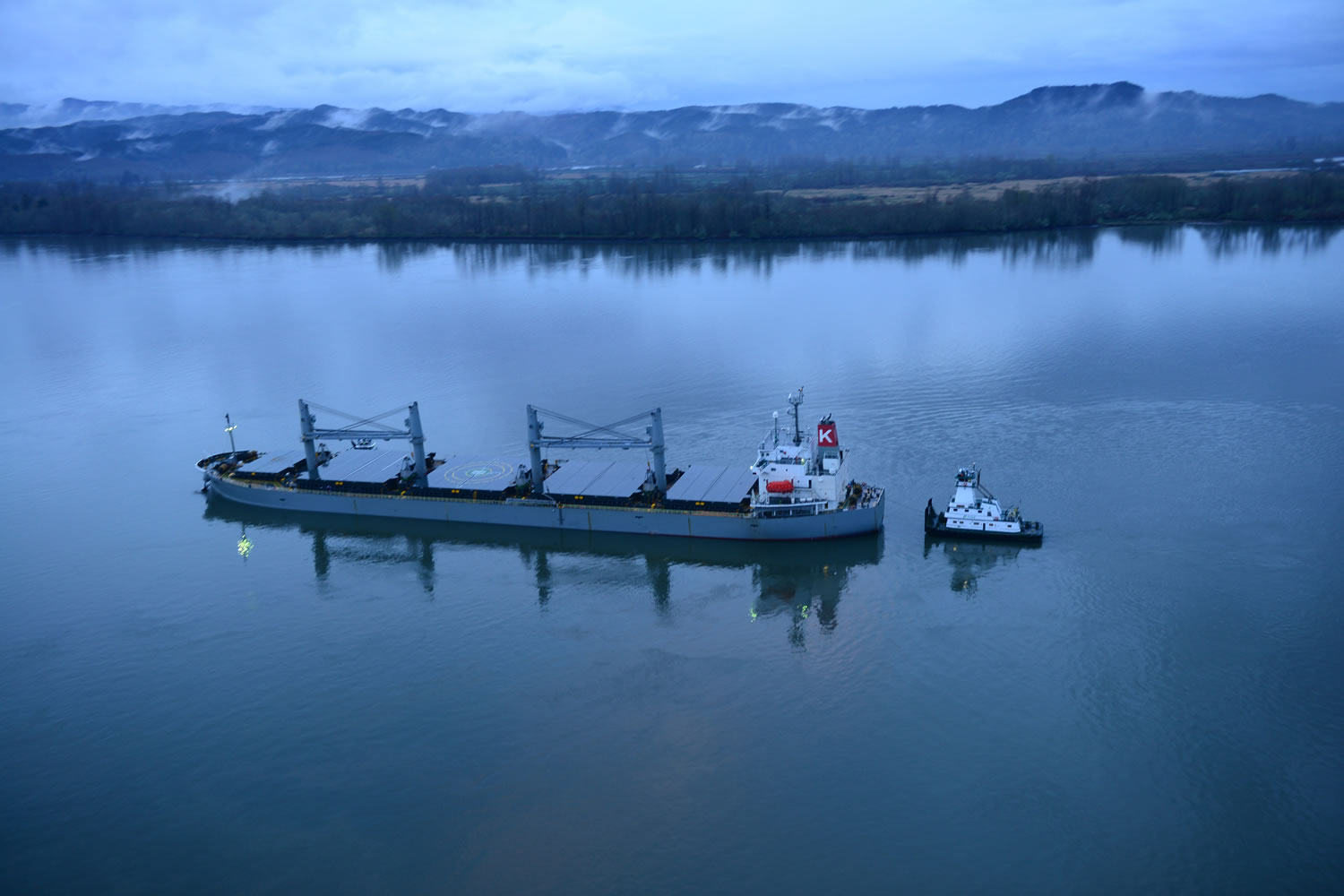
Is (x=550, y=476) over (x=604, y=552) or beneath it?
over

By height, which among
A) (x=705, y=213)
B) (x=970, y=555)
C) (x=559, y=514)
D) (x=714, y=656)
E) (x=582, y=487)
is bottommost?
(x=714, y=656)

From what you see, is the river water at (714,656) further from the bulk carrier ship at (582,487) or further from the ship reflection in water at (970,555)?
the bulk carrier ship at (582,487)

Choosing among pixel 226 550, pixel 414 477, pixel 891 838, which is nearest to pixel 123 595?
pixel 226 550

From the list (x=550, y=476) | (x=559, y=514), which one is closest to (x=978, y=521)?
(x=559, y=514)

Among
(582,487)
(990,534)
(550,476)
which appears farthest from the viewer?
(550,476)

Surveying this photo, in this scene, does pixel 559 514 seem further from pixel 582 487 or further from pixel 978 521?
pixel 978 521

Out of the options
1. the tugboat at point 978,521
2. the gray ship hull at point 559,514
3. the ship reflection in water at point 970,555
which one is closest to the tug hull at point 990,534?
the tugboat at point 978,521

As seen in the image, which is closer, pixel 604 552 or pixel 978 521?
pixel 978 521

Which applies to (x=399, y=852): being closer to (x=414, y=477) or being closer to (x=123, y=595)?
(x=123, y=595)
